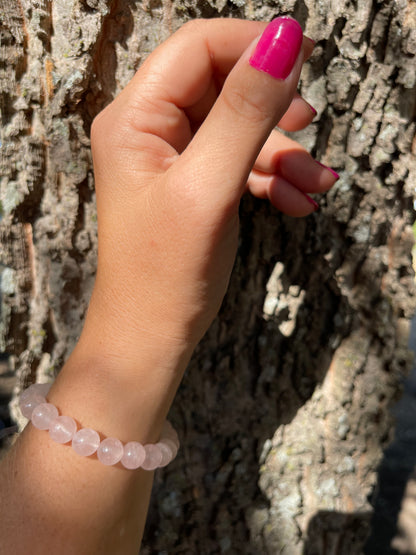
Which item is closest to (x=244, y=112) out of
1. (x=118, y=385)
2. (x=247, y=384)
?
(x=118, y=385)

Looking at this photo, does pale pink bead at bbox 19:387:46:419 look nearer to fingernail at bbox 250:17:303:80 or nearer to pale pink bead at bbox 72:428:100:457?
pale pink bead at bbox 72:428:100:457

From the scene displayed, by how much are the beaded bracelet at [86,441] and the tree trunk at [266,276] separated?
1.35 feet

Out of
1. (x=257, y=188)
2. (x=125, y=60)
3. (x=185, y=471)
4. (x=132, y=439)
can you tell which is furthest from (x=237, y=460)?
(x=125, y=60)

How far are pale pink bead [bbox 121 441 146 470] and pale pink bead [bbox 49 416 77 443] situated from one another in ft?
0.27

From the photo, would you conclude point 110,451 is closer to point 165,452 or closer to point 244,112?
point 165,452

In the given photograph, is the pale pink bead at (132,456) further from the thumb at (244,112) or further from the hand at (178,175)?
the thumb at (244,112)

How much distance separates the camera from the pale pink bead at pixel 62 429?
714mm

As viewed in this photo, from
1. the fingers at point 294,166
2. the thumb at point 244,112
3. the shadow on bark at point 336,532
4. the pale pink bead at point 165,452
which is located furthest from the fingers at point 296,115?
the shadow on bark at point 336,532

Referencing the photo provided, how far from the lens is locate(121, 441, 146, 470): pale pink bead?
2.39ft

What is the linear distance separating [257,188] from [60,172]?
42cm

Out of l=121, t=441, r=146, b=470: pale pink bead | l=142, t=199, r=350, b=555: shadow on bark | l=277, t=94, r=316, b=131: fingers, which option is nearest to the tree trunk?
l=142, t=199, r=350, b=555: shadow on bark

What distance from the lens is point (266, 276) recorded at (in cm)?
113

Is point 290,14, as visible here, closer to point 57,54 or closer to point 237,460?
point 57,54

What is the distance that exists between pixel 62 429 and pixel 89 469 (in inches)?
2.9
